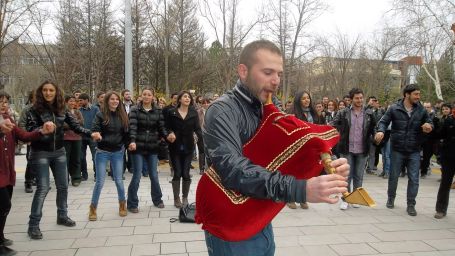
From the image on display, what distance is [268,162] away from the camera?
1.80m

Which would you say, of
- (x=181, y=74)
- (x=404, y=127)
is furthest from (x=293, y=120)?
(x=181, y=74)

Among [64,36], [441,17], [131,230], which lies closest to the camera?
[131,230]

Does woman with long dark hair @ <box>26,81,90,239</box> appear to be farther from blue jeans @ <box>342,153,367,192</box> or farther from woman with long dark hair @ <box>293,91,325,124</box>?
blue jeans @ <box>342,153,367,192</box>

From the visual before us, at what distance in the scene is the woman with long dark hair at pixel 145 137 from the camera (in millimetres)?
6520

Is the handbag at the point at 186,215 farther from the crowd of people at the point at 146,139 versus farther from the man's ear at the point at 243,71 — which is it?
the man's ear at the point at 243,71

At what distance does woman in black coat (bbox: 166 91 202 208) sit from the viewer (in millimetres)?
6656

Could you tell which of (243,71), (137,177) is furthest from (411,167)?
(243,71)

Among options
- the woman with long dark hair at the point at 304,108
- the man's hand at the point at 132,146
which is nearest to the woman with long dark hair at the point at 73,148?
the man's hand at the point at 132,146

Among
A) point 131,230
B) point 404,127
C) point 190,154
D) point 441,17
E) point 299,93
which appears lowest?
point 131,230

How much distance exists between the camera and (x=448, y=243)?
516 centimetres

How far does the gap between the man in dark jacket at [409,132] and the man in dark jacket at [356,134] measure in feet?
1.28

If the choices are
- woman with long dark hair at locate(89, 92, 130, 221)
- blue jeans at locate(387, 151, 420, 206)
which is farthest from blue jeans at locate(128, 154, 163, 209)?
blue jeans at locate(387, 151, 420, 206)

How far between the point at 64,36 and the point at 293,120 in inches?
835

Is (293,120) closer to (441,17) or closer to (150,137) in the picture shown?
(150,137)
